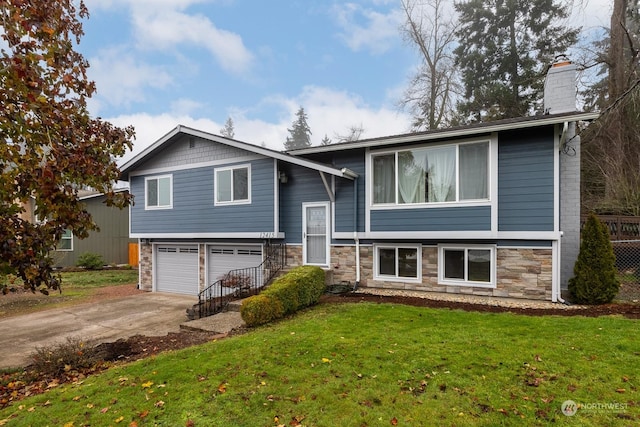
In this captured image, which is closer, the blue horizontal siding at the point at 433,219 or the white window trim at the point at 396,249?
the blue horizontal siding at the point at 433,219

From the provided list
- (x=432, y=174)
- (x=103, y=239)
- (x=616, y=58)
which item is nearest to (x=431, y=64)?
(x=616, y=58)

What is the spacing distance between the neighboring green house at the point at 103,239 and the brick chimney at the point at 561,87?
2095cm

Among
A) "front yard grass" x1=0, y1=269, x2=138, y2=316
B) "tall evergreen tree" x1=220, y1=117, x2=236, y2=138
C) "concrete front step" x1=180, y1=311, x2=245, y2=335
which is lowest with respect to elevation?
"front yard grass" x1=0, y1=269, x2=138, y2=316

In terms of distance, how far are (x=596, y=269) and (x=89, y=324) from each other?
11.8 m

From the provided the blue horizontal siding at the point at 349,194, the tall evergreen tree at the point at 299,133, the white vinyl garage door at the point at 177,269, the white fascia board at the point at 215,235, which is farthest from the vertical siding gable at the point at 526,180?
the tall evergreen tree at the point at 299,133

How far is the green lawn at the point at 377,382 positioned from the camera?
325cm

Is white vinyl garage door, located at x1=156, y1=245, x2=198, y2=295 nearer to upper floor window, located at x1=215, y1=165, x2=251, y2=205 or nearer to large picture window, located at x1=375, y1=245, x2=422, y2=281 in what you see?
upper floor window, located at x1=215, y1=165, x2=251, y2=205

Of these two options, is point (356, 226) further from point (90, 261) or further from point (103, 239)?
point (103, 239)

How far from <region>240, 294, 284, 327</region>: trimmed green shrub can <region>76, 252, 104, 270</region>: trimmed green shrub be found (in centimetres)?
1590

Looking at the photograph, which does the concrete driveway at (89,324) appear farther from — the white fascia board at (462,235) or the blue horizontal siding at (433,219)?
the blue horizontal siding at (433,219)

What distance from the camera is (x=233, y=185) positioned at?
11320 millimetres

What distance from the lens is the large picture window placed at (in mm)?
9242

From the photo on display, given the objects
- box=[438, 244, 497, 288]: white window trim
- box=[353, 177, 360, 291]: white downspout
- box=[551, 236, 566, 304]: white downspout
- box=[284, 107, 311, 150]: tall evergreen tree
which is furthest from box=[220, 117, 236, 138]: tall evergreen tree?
box=[551, 236, 566, 304]: white downspout

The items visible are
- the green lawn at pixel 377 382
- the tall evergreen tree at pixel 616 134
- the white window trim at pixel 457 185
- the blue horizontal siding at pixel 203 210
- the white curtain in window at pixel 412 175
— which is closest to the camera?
the green lawn at pixel 377 382
